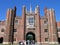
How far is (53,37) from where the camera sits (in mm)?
45219

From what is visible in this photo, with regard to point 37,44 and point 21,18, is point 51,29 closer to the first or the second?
point 37,44

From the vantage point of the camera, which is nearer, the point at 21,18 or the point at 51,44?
the point at 51,44

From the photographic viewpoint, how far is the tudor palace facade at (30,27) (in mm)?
45812

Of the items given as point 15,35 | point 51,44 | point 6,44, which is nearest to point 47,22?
point 51,44

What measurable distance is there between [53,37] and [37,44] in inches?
226

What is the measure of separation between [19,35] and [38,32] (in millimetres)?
6376

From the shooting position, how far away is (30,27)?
47.3 metres

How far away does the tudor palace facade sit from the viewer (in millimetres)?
45812

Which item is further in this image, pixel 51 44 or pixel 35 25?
pixel 35 25

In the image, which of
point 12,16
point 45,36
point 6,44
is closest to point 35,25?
point 45,36

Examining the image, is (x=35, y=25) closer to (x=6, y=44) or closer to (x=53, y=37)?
(x=53, y=37)

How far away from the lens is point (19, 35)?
4638 centimetres

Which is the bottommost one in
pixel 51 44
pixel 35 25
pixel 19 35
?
pixel 51 44

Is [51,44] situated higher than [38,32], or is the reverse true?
[38,32]
